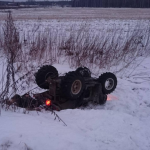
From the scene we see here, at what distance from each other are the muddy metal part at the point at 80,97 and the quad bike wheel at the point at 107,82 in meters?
0.10

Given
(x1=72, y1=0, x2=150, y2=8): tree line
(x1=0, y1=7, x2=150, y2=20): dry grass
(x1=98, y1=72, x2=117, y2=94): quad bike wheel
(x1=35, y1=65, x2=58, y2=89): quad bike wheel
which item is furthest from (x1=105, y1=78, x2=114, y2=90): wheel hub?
(x1=72, y1=0, x2=150, y2=8): tree line

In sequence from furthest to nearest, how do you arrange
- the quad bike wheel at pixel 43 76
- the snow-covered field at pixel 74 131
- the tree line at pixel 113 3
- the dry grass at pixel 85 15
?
the tree line at pixel 113 3, the dry grass at pixel 85 15, the quad bike wheel at pixel 43 76, the snow-covered field at pixel 74 131

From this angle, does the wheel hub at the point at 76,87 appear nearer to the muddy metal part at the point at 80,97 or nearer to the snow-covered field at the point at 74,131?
the muddy metal part at the point at 80,97

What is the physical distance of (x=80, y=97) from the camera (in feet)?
14.6

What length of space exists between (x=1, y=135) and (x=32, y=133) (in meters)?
0.40

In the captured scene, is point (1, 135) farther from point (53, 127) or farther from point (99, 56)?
point (99, 56)

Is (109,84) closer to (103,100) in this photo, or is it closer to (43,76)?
(103,100)

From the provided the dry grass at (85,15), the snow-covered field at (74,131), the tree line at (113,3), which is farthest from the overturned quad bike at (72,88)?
the tree line at (113,3)

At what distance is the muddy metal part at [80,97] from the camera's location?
4260 millimetres

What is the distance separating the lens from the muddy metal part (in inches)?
168

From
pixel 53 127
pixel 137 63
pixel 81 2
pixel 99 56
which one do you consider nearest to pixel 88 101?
pixel 53 127

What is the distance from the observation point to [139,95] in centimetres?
546

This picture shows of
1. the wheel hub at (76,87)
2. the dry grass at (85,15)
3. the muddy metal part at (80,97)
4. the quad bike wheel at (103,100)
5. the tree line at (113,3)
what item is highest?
the tree line at (113,3)

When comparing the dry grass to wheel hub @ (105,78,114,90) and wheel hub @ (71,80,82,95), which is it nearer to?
wheel hub @ (105,78,114,90)
